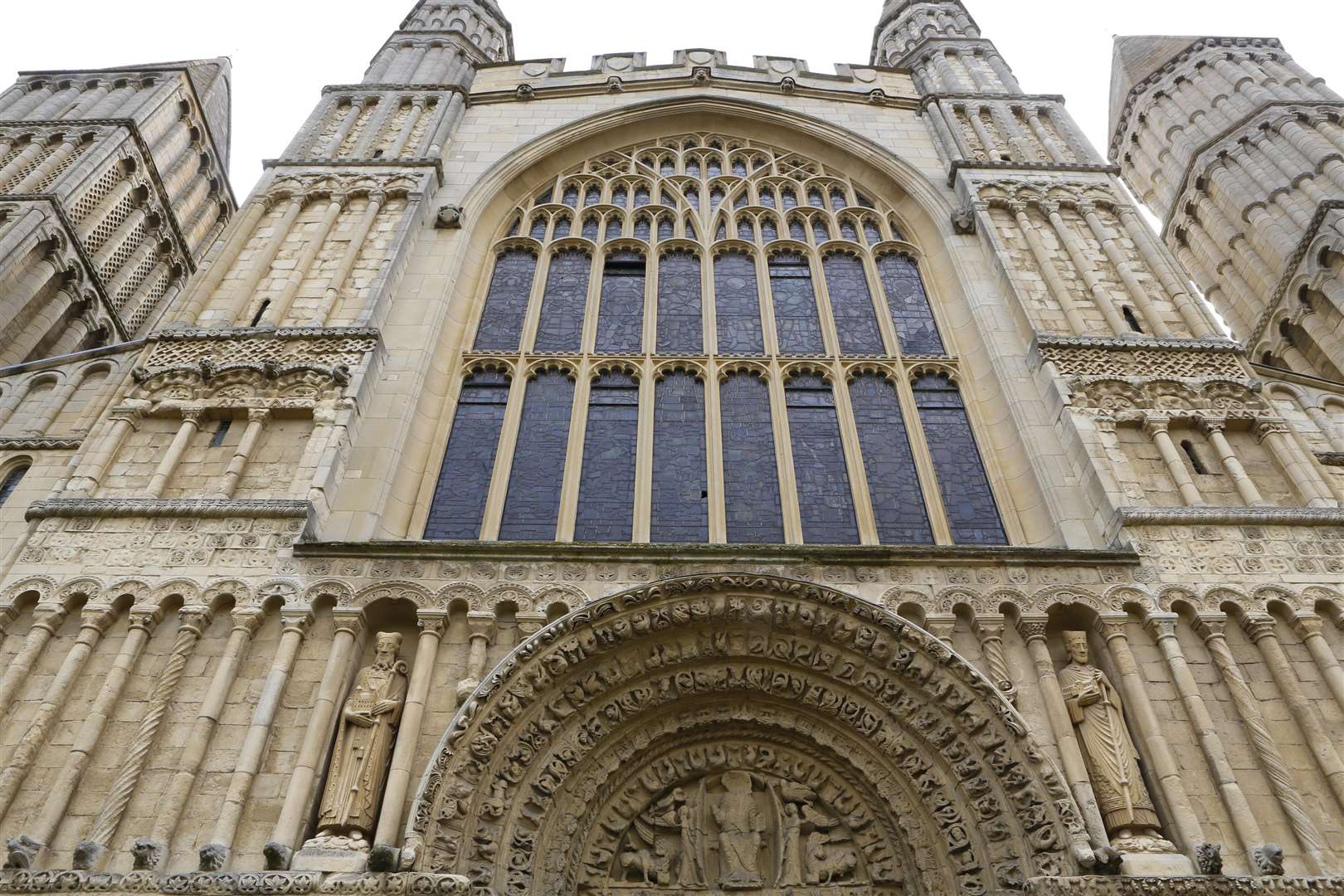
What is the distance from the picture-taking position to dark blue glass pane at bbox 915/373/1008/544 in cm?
1082

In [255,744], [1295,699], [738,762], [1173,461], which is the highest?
[1173,461]

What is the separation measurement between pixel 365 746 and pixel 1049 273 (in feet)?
34.6

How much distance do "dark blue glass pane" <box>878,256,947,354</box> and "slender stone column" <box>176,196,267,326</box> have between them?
938 cm

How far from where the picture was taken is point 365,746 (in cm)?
773

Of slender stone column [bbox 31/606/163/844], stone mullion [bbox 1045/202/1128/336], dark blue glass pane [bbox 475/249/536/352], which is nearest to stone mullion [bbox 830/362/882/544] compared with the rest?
stone mullion [bbox 1045/202/1128/336]

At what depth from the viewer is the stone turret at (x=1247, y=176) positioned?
1858 cm

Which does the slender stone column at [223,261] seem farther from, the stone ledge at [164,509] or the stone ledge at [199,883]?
the stone ledge at [199,883]

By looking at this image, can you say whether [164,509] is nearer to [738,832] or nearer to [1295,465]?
[738,832]

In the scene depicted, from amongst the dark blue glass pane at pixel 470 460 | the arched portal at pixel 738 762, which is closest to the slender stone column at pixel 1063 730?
the arched portal at pixel 738 762

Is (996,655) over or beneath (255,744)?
over

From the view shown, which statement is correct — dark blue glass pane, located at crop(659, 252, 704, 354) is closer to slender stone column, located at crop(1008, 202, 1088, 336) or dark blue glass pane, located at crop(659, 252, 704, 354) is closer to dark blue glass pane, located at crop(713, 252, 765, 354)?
dark blue glass pane, located at crop(713, 252, 765, 354)

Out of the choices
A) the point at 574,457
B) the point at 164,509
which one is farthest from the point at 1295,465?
the point at 164,509

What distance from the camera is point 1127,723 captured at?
8.08 meters

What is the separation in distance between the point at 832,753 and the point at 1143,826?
2.54 meters
